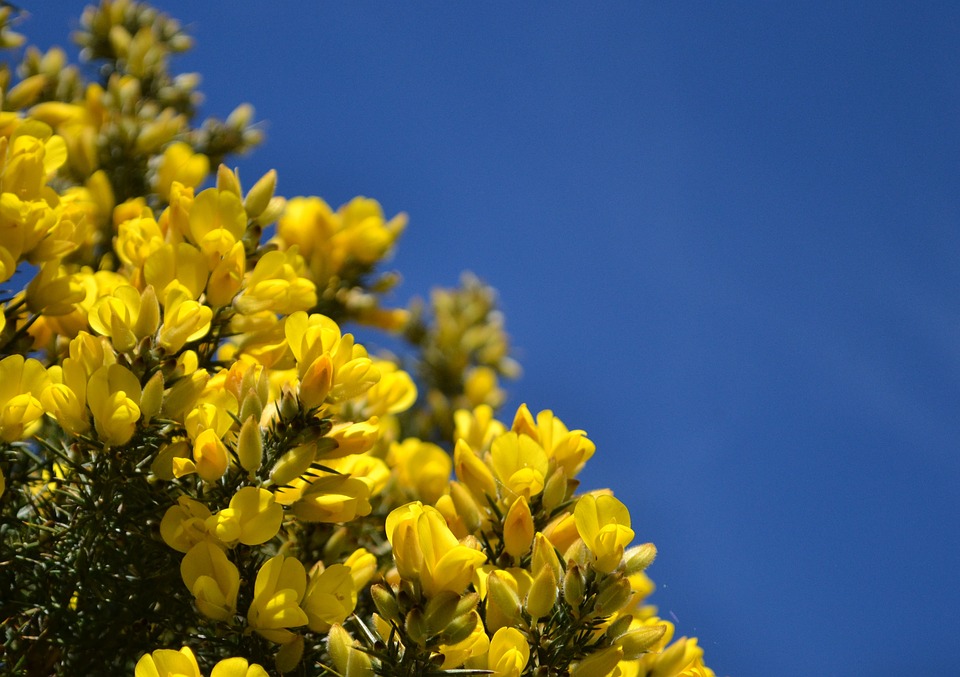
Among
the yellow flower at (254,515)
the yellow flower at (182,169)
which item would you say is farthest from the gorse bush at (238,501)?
the yellow flower at (182,169)

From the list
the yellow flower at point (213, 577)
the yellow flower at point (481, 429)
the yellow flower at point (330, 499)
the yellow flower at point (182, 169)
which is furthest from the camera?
the yellow flower at point (182, 169)

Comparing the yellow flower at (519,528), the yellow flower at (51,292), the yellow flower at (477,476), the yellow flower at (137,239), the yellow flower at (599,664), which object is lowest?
the yellow flower at (599,664)

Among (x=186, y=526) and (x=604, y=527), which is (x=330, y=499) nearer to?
(x=186, y=526)

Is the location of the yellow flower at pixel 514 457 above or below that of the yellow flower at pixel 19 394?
above

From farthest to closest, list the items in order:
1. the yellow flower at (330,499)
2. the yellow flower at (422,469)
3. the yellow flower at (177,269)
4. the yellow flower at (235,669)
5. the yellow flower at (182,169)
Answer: the yellow flower at (182,169) < the yellow flower at (422,469) < the yellow flower at (177,269) < the yellow flower at (330,499) < the yellow flower at (235,669)

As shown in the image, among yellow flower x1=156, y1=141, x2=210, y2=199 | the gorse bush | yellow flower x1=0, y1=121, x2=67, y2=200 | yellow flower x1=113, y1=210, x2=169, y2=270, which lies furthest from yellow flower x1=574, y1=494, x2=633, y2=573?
yellow flower x1=156, y1=141, x2=210, y2=199

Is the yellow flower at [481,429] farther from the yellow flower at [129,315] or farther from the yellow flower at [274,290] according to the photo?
the yellow flower at [129,315]

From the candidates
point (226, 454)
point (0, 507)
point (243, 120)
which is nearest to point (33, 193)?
point (0, 507)

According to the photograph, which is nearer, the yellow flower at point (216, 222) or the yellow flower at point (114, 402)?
the yellow flower at point (114, 402)

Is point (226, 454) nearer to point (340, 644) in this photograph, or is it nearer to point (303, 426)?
point (303, 426)
